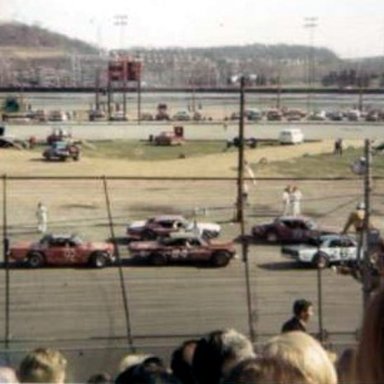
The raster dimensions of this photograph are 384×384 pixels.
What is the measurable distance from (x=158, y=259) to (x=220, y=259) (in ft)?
1.28

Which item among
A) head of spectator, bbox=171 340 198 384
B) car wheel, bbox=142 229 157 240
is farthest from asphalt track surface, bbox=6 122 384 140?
head of spectator, bbox=171 340 198 384

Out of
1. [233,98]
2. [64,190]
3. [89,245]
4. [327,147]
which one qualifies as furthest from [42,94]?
[89,245]

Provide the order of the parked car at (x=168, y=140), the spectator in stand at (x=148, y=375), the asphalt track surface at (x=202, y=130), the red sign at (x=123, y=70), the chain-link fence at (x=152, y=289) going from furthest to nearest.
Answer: the red sign at (x=123, y=70), the asphalt track surface at (x=202, y=130), the parked car at (x=168, y=140), the chain-link fence at (x=152, y=289), the spectator in stand at (x=148, y=375)

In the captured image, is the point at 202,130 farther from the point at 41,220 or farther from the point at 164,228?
the point at 164,228

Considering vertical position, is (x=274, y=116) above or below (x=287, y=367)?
below

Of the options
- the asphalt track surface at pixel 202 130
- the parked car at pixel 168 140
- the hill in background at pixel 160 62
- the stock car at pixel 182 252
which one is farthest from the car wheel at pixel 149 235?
the hill in background at pixel 160 62

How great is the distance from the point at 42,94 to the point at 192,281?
148ft

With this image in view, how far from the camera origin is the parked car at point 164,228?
27.3ft

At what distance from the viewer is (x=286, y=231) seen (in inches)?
333

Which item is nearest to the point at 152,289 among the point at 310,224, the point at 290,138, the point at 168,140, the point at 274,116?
the point at 310,224

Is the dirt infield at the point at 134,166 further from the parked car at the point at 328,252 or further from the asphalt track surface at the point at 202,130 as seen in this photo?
the parked car at the point at 328,252

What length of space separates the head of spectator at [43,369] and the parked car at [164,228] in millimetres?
6968

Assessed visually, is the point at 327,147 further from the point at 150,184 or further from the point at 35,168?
the point at 150,184

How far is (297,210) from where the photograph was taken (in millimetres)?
9953
